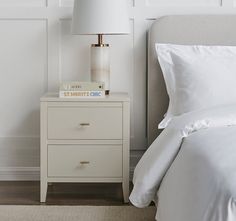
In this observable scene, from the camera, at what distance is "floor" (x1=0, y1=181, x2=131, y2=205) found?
122 inches

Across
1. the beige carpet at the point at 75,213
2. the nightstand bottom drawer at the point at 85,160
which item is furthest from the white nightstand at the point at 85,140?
the beige carpet at the point at 75,213

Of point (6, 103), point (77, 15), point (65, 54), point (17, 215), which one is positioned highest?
point (77, 15)

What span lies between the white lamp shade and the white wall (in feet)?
1.07

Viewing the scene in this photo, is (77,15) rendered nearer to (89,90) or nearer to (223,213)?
(89,90)

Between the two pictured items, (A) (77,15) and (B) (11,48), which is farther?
(B) (11,48)

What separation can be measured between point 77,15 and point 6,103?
788mm

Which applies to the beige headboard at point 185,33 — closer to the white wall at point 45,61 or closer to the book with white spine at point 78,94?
the white wall at point 45,61

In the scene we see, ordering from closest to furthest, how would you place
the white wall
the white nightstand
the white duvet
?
the white duvet < the white nightstand < the white wall

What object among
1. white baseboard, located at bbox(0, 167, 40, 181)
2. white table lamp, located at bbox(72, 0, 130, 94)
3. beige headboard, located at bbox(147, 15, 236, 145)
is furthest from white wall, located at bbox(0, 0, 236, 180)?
white table lamp, located at bbox(72, 0, 130, 94)

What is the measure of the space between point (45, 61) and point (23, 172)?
2.39 feet

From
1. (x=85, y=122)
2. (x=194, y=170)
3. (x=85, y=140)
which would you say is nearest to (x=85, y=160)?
(x=85, y=140)

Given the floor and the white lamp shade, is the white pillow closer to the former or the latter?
the white lamp shade

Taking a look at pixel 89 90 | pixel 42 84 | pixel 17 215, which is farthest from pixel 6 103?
pixel 17 215

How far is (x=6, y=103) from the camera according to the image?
3529 mm
